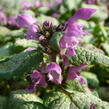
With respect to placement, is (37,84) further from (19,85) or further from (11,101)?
(19,85)

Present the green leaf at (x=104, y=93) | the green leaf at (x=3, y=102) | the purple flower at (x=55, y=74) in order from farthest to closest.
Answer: the green leaf at (x=104, y=93) < the green leaf at (x=3, y=102) < the purple flower at (x=55, y=74)

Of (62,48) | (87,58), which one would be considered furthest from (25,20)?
(87,58)

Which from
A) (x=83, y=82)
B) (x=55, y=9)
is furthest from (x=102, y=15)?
(x=83, y=82)

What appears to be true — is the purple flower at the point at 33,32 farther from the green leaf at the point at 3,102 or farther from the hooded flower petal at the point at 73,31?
the green leaf at the point at 3,102

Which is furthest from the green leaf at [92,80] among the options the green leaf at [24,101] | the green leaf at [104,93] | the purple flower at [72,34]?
the purple flower at [72,34]

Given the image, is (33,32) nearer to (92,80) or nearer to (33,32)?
(33,32)

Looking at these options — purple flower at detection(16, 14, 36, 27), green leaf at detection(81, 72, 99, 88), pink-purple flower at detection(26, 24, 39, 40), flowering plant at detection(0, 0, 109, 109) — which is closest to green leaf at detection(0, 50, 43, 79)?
flowering plant at detection(0, 0, 109, 109)
